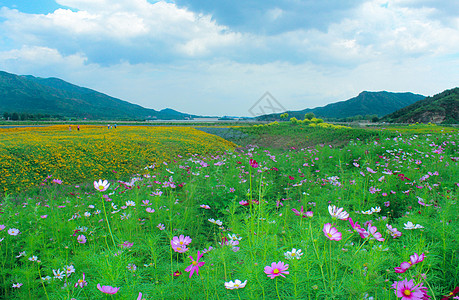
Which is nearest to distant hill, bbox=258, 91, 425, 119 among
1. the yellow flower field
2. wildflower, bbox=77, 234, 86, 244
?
the yellow flower field

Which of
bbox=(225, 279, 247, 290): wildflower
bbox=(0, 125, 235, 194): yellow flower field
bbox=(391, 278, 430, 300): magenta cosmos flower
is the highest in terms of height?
bbox=(391, 278, 430, 300): magenta cosmos flower

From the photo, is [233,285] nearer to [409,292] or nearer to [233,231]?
[409,292]

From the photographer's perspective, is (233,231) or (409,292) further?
(233,231)

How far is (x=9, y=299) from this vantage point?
2172mm

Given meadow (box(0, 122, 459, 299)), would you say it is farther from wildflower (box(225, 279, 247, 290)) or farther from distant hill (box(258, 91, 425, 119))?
distant hill (box(258, 91, 425, 119))

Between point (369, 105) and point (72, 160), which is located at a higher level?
point (369, 105)

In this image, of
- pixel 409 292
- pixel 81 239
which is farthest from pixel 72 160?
pixel 409 292

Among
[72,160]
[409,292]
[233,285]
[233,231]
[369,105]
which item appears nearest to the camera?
[409,292]

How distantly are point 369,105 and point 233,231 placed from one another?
13941 centimetres

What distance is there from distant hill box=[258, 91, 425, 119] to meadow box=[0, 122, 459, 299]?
111 meters

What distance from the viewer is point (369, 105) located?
122m

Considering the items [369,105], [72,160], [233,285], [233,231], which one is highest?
[369,105]

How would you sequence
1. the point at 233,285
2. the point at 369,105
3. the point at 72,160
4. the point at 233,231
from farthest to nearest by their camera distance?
1. the point at 369,105
2. the point at 72,160
3. the point at 233,231
4. the point at 233,285

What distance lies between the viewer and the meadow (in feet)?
4.36
